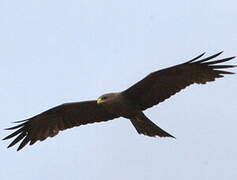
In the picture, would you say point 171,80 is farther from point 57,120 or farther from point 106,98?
point 57,120

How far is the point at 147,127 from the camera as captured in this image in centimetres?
1415

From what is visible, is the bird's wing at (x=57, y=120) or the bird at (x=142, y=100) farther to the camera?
the bird's wing at (x=57, y=120)

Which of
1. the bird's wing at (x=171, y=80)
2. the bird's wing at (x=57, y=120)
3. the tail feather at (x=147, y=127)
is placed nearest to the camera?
the bird's wing at (x=171, y=80)

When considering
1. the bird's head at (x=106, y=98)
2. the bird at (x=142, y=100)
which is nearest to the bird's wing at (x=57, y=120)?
the bird at (x=142, y=100)

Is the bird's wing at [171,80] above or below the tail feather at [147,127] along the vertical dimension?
above

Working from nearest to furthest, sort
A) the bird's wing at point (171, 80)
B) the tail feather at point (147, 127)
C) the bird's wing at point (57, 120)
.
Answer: the bird's wing at point (171, 80), the tail feather at point (147, 127), the bird's wing at point (57, 120)

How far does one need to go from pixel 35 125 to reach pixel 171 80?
2905mm

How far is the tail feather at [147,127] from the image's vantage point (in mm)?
14031

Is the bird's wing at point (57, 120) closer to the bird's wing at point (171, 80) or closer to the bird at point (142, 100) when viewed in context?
the bird at point (142, 100)

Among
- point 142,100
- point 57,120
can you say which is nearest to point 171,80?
point 142,100

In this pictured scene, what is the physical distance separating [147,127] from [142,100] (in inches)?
18.5

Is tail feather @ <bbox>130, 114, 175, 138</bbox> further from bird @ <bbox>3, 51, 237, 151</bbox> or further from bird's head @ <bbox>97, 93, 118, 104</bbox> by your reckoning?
bird's head @ <bbox>97, 93, 118, 104</bbox>

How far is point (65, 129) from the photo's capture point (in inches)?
595

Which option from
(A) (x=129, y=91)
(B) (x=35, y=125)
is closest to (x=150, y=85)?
(A) (x=129, y=91)
